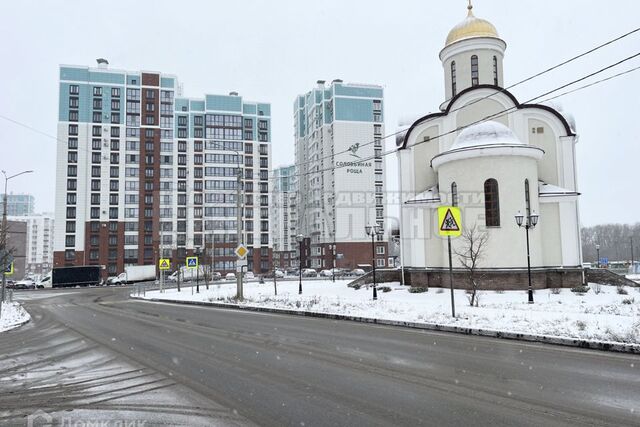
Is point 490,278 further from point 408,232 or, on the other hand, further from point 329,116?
point 329,116

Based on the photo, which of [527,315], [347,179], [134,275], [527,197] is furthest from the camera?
[347,179]

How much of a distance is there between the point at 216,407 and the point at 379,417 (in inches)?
75.3

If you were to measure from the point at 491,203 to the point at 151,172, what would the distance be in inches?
2630

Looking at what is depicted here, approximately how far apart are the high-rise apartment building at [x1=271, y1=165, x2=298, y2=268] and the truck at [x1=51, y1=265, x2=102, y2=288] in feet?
169

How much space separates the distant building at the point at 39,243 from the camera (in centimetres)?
15200

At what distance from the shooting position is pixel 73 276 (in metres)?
58.7

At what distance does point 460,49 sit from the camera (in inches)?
1270

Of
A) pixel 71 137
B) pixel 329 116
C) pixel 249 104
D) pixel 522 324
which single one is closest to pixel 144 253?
pixel 71 137

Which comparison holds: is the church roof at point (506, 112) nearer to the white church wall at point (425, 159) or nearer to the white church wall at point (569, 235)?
the white church wall at point (425, 159)

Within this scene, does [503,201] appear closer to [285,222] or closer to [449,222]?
[449,222]

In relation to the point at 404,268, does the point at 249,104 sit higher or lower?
higher

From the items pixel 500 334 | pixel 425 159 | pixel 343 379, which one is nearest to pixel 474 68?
pixel 425 159

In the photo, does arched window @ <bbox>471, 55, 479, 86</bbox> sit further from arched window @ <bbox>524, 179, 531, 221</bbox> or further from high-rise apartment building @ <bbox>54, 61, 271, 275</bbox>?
high-rise apartment building @ <bbox>54, 61, 271, 275</bbox>

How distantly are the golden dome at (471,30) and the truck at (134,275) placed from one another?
5111cm
